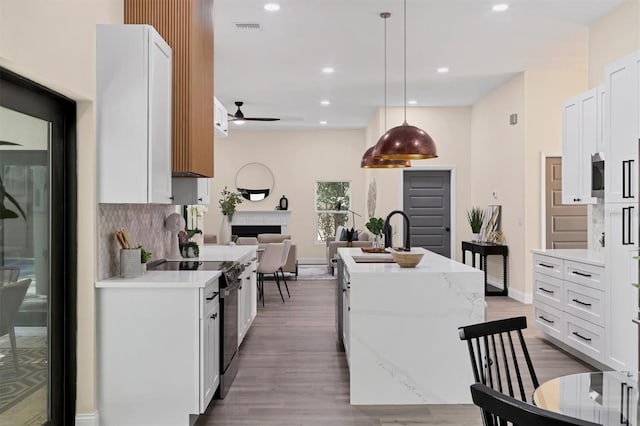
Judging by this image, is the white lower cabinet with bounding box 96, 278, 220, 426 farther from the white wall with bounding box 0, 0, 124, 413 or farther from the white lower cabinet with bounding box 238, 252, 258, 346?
the white lower cabinet with bounding box 238, 252, 258, 346

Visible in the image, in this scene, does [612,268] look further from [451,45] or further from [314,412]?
[451,45]

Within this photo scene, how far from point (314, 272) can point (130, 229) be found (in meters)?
7.36

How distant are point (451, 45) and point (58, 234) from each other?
187 inches

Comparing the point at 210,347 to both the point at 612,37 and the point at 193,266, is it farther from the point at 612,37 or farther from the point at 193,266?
the point at 612,37

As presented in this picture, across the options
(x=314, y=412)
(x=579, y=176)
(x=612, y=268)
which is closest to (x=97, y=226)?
(x=314, y=412)

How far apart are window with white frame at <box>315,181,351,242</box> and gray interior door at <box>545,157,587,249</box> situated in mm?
5933

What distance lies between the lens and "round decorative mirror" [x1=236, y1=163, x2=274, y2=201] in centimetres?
1259

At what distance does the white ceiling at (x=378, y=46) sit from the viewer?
16.5 ft

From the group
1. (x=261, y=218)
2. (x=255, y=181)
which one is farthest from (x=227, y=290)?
(x=255, y=181)

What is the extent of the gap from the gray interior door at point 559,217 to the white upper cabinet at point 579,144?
81.4 inches

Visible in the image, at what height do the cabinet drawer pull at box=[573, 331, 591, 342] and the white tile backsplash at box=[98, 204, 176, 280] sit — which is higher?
the white tile backsplash at box=[98, 204, 176, 280]

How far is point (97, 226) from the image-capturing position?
10.2 ft

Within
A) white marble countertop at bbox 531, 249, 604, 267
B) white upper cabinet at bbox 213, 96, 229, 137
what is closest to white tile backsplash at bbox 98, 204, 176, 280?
white upper cabinet at bbox 213, 96, 229, 137

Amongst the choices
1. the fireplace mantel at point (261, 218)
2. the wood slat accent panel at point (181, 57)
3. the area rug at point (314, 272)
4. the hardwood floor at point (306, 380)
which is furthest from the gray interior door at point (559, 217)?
the fireplace mantel at point (261, 218)
